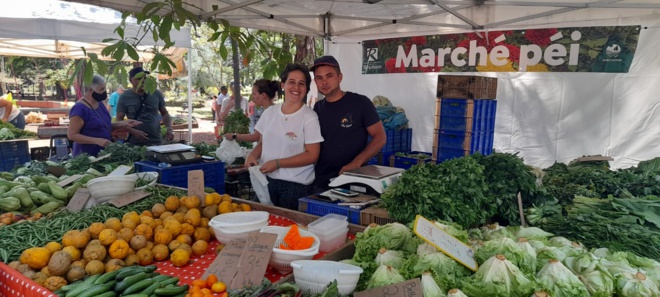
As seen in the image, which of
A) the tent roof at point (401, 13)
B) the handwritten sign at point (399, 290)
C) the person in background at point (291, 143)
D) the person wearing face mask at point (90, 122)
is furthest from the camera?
the tent roof at point (401, 13)

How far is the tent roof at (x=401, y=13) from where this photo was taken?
5.00 metres

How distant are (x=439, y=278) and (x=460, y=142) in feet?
14.9

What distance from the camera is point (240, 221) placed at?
2.37 metres

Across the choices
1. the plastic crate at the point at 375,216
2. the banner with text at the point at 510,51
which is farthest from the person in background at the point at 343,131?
the banner with text at the point at 510,51

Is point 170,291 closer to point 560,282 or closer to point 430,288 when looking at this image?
point 430,288

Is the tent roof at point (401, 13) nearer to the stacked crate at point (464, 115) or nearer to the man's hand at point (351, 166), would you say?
the stacked crate at point (464, 115)

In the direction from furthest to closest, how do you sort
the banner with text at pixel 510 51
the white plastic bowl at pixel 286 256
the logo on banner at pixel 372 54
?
the logo on banner at pixel 372 54 < the banner with text at pixel 510 51 < the white plastic bowl at pixel 286 256

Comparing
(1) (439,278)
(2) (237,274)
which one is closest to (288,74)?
(2) (237,274)

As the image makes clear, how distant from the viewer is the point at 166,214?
8.11 ft

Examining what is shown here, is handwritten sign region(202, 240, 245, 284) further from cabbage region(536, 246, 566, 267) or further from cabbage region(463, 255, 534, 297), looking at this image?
cabbage region(536, 246, 566, 267)

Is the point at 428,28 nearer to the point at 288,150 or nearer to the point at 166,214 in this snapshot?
the point at 288,150

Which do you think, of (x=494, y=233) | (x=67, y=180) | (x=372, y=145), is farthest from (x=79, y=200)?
(x=494, y=233)

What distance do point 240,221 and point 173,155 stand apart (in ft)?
6.10

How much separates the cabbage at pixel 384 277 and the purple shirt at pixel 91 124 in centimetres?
443
